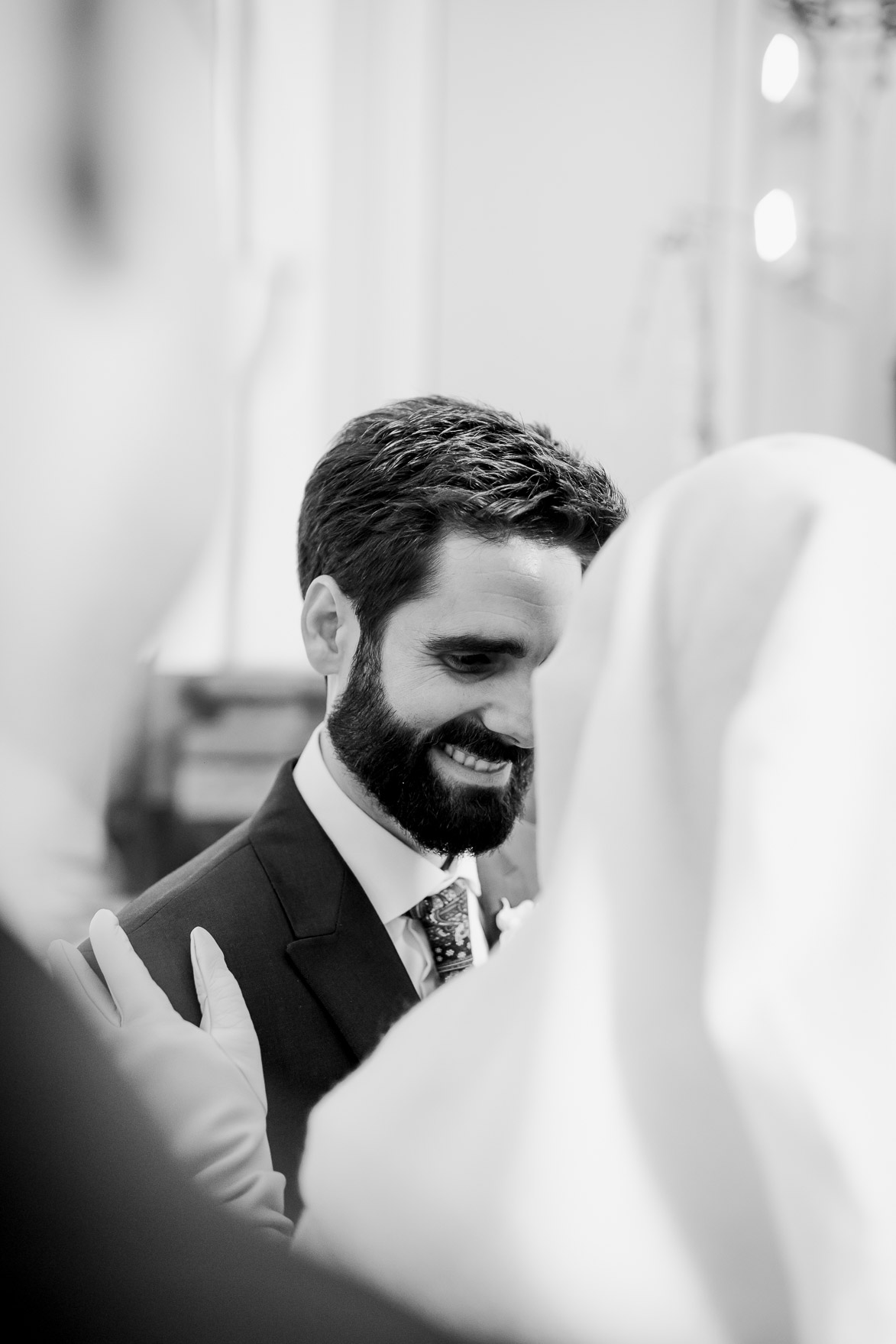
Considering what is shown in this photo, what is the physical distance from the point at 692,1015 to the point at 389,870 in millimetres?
807

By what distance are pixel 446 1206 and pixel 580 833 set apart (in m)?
0.15


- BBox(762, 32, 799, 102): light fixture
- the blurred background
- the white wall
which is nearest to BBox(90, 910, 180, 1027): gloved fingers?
the blurred background

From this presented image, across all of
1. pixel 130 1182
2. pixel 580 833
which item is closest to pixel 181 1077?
pixel 130 1182

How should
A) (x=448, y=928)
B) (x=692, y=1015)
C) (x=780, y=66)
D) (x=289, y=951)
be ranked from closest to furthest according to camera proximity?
(x=692, y=1015) → (x=289, y=951) → (x=448, y=928) → (x=780, y=66)

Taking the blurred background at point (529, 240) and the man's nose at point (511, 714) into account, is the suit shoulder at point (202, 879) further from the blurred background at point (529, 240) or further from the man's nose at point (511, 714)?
the blurred background at point (529, 240)

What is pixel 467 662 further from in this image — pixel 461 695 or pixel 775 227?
pixel 775 227

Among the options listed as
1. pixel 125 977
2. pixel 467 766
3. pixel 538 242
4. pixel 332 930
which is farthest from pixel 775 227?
pixel 125 977

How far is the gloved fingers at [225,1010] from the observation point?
1.00m

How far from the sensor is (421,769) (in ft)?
4.55

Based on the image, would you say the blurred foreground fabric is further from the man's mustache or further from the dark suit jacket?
the man's mustache

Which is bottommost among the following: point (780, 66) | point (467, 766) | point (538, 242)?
point (467, 766)

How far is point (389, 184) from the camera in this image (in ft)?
11.5

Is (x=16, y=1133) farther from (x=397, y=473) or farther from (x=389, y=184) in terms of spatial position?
(x=389, y=184)

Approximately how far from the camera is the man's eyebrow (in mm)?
1364
